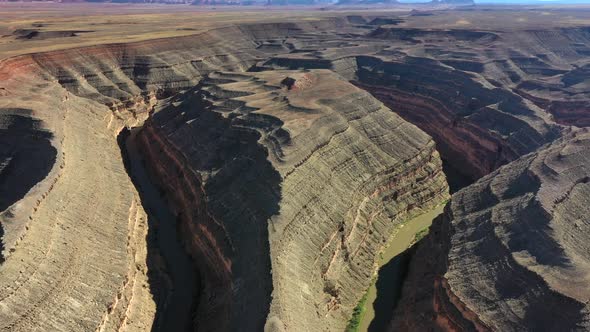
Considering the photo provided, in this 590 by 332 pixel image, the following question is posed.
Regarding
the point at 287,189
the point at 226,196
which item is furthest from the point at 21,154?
the point at 287,189

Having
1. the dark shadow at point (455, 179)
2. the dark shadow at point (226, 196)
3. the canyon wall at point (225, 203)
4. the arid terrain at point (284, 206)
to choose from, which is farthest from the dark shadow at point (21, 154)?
the dark shadow at point (455, 179)

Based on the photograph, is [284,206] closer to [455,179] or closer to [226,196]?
[226,196]

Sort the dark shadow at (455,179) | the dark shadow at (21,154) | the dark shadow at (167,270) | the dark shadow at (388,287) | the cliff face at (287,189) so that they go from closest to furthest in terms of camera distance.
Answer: the cliff face at (287,189)
the dark shadow at (388,287)
the dark shadow at (167,270)
the dark shadow at (21,154)
the dark shadow at (455,179)

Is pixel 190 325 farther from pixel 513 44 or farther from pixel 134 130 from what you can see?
pixel 513 44

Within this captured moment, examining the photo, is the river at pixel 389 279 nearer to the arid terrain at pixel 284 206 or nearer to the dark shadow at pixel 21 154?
the arid terrain at pixel 284 206

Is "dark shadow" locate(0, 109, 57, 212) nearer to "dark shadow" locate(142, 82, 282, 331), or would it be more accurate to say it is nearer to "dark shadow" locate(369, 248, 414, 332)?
"dark shadow" locate(142, 82, 282, 331)
